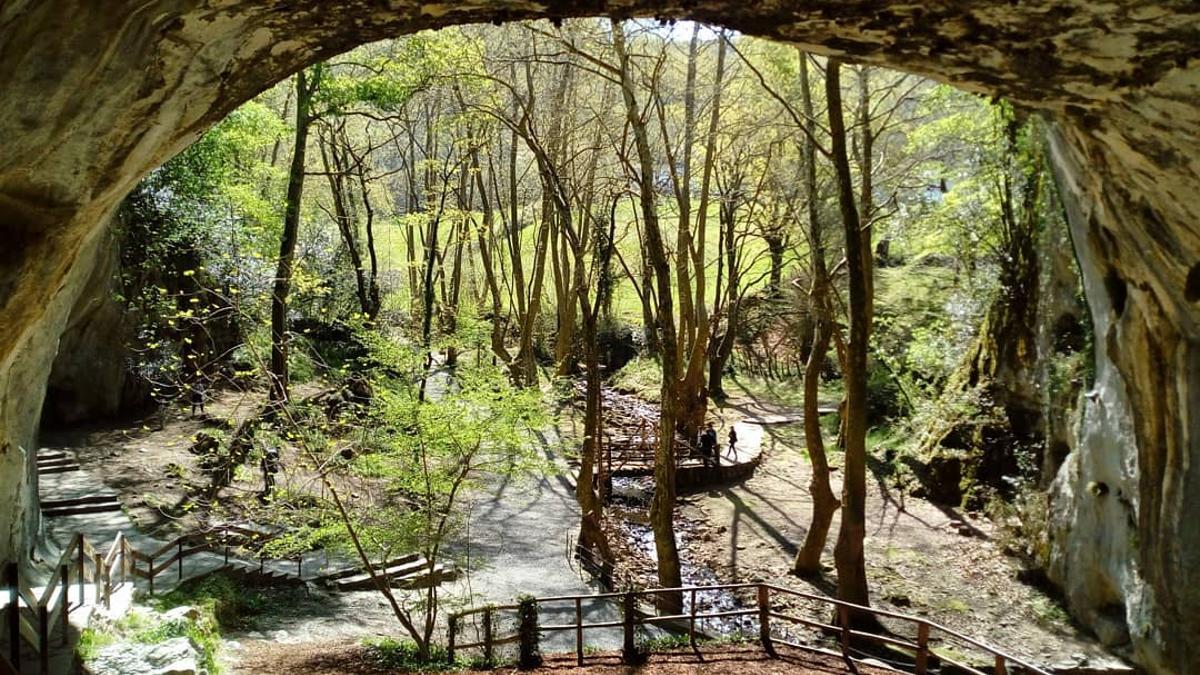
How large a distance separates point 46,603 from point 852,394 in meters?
11.1

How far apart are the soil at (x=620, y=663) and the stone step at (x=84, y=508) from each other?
630cm

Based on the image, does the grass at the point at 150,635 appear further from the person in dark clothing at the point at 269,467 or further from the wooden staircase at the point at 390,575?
the wooden staircase at the point at 390,575

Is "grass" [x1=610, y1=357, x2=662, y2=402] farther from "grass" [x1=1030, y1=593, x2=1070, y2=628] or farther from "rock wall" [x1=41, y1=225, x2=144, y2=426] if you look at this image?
"grass" [x1=1030, y1=593, x2=1070, y2=628]

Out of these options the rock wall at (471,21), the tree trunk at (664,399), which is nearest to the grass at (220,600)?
the rock wall at (471,21)

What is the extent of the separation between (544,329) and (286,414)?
27.7m

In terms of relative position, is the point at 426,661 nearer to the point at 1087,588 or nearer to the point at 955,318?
the point at 1087,588

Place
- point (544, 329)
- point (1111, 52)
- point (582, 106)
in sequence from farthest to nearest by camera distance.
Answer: point (544, 329) → point (582, 106) → point (1111, 52)

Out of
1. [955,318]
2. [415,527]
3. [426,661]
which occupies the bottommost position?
[426,661]

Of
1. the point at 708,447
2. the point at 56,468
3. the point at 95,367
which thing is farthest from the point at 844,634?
the point at 95,367

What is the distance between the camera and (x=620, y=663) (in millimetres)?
11664

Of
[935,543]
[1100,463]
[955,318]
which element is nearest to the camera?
[1100,463]

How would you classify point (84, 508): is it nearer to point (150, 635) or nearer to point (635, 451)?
point (150, 635)

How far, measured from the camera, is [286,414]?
38.1 ft

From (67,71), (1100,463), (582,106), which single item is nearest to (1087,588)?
(1100,463)
